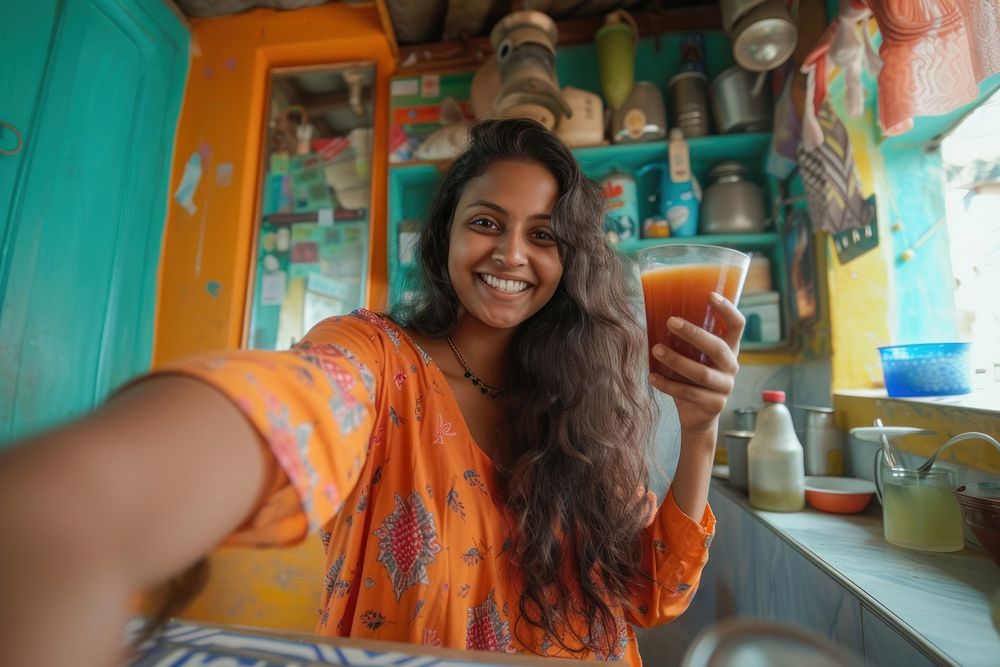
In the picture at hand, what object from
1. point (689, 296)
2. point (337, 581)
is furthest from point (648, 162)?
point (337, 581)

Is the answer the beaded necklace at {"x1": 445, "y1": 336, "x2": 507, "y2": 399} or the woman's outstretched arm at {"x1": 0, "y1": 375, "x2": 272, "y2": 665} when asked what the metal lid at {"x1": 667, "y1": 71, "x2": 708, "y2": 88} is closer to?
the beaded necklace at {"x1": 445, "y1": 336, "x2": 507, "y2": 399}

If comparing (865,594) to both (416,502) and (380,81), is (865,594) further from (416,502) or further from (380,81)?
(380,81)

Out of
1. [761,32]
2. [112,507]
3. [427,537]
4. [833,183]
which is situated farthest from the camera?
[761,32]

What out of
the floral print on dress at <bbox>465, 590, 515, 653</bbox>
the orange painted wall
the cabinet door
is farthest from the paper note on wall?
the floral print on dress at <bbox>465, 590, 515, 653</bbox>

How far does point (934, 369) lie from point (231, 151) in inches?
121

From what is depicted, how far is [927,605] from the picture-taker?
0.80 metres

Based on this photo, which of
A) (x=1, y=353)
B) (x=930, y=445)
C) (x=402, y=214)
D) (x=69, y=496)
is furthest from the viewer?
(x=402, y=214)

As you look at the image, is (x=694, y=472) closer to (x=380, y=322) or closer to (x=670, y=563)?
(x=670, y=563)

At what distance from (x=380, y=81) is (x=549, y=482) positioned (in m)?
2.48

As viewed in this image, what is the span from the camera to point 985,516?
0.81 metres

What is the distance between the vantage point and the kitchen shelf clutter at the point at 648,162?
2.14 metres

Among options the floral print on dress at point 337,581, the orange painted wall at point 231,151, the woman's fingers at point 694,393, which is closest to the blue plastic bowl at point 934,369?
the woman's fingers at point 694,393

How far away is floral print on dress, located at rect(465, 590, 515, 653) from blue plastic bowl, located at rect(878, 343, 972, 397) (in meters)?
1.35

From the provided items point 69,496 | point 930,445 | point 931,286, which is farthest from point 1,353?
point 931,286
